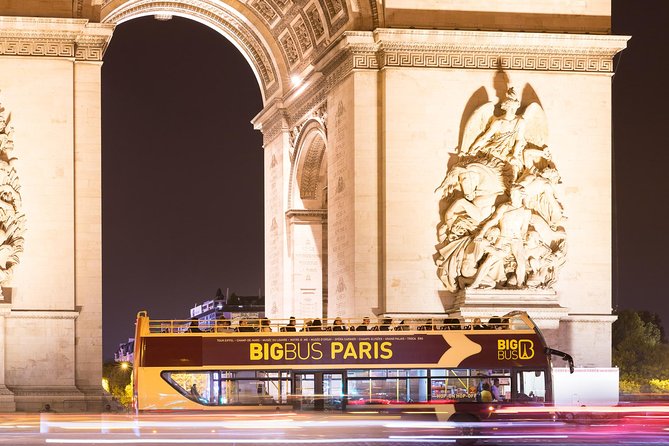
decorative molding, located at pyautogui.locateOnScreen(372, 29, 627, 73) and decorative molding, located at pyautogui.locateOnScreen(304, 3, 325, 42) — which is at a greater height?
decorative molding, located at pyautogui.locateOnScreen(304, 3, 325, 42)

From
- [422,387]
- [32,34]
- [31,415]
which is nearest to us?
[422,387]

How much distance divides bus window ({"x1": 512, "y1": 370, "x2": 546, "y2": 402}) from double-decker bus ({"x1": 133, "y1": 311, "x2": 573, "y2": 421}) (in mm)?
23

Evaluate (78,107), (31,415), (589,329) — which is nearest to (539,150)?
(589,329)

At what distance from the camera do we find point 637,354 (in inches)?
4168

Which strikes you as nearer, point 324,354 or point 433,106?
point 324,354

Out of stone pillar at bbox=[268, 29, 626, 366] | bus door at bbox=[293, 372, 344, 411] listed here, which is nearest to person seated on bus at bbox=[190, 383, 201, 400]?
bus door at bbox=[293, 372, 344, 411]

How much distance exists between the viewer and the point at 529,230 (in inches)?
1772

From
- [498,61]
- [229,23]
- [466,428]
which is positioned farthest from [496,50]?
[466,428]

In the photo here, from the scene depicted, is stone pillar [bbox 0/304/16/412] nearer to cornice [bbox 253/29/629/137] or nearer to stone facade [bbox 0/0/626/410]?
stone facade [bbox 0/0/626/410]

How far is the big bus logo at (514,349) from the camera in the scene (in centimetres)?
3784

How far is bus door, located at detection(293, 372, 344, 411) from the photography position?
1423 inches

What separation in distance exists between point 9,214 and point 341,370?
11.3 meters

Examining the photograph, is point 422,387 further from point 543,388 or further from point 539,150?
point 539,150

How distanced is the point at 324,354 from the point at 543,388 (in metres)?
5.11
